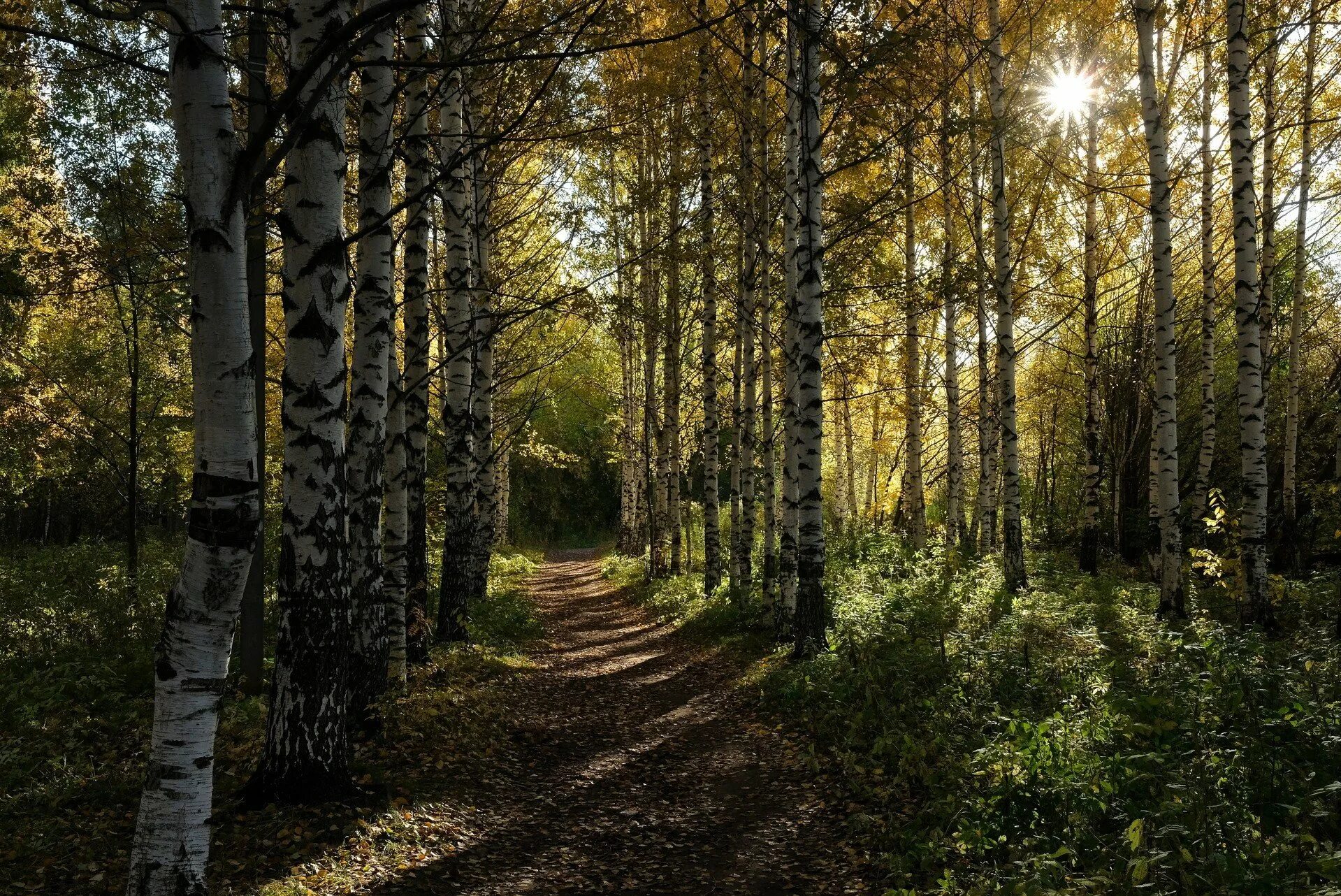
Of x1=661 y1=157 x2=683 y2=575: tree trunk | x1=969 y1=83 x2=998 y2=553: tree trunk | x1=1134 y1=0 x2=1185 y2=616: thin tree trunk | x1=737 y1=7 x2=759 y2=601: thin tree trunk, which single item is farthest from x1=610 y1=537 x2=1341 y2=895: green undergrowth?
x1=661 y1=157 x2=683 y2=575: tree trunk

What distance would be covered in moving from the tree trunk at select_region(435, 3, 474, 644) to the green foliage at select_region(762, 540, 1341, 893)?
174 inches

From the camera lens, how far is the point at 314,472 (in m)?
4.48

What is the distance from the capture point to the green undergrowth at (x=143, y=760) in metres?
4.15

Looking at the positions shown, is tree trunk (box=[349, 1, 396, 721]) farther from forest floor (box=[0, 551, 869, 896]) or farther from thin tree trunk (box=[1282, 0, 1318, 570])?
thin tree trunk (box=[1282, 0, 1318, 570])

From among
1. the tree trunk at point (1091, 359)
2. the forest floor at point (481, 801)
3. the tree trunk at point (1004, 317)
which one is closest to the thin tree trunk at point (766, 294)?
the forest floor at point (481, 801)

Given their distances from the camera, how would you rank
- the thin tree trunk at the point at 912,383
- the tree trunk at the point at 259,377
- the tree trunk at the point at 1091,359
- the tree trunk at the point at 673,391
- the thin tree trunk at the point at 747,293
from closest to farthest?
the tree trunk at the point at 259,377 → the thin tree trunk at the point at 747,293 → the thin tree trunk at the point at 912,383 → the tree trunk at the point at 1091,359 → the tree trunk at the point at 673,391

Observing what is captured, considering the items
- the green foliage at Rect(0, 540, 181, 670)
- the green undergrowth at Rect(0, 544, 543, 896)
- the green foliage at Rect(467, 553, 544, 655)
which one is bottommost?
the green foliage at Rect(467, 553, 544, 655)

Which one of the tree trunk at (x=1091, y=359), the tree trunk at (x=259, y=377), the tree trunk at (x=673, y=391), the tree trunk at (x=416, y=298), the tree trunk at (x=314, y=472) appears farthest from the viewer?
the tree trunk at (x=673, y=391)

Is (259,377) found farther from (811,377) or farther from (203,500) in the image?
(811,377)

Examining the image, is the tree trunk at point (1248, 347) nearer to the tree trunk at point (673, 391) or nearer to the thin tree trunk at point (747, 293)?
the thin tree trunk at point (747, 293)

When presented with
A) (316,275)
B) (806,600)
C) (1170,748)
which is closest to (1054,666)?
(1170,748)

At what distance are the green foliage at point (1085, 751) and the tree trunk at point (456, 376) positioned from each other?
4.41 metres

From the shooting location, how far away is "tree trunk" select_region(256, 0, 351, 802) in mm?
4316

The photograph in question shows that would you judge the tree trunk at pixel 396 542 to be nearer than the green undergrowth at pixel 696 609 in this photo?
Yes
